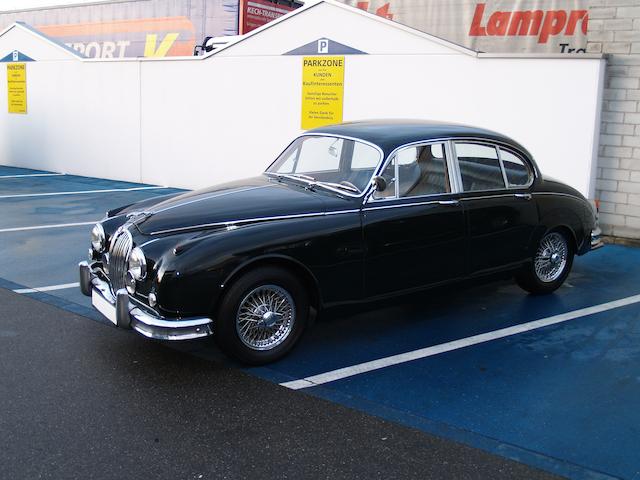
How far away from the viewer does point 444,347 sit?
17.4ft

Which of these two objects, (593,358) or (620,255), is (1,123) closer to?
(620,255)

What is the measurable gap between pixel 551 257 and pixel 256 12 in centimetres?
1456

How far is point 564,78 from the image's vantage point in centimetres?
892

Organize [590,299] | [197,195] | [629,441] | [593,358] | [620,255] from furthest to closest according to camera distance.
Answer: [620,255] < [590,299] < [197,195] < [593,358] < [629,441]

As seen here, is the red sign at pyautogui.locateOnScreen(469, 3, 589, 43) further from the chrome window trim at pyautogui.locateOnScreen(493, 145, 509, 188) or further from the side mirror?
the side mirror

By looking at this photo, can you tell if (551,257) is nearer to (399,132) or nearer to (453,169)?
(453,169)

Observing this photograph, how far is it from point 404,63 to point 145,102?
595 centimetres

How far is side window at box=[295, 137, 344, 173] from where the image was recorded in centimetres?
583

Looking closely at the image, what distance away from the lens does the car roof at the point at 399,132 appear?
18.3 feet

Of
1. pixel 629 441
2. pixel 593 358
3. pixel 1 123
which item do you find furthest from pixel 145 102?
pixel 629 441

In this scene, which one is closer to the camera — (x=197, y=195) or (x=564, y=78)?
(x=197, y=195)

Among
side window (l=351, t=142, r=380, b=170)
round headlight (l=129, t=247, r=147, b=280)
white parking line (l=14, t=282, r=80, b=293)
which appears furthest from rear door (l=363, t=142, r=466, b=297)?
white parking line (l=14, t=282, r=80, b=293)

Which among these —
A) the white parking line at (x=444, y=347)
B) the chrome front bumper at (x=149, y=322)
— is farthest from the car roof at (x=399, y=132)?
the chrome front bumper at (x=149, y=322)

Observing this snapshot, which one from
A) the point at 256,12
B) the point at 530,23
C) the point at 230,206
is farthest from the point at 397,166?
the point at 256,12
